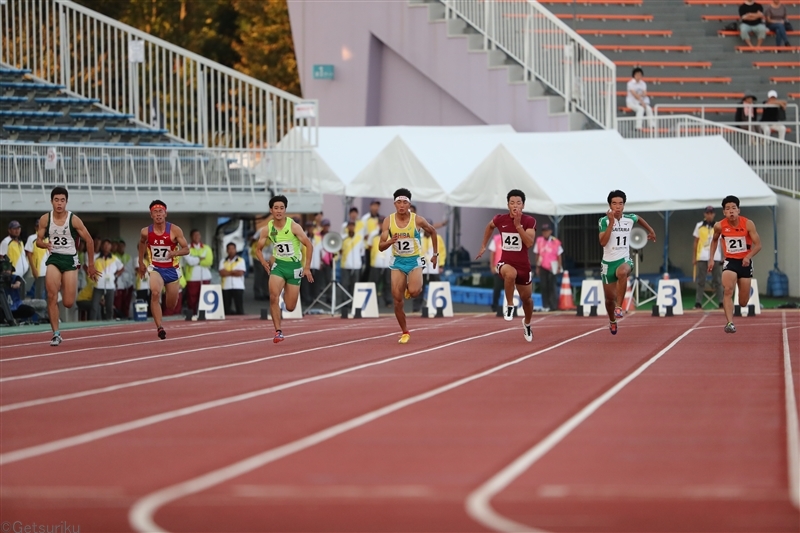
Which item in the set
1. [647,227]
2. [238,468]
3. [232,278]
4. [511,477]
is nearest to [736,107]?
[232,278]

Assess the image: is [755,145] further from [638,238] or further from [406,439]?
[406,439]

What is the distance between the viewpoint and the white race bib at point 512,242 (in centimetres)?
1814

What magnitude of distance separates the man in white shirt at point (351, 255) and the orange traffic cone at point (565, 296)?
4.34 m

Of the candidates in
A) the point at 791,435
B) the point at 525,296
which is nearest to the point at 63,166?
the point at 525,296

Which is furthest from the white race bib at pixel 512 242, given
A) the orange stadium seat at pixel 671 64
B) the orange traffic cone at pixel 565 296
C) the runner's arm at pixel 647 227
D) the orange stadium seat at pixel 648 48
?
the orange stadium seat at pixel 648 48

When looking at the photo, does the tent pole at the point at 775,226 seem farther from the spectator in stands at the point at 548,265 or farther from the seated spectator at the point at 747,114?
the spectator in stands at the point at 548,265

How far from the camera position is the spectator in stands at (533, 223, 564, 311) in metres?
27.5

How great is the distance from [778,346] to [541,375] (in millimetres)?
4776

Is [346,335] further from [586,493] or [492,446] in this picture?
[586,493]

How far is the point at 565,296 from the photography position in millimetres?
28109

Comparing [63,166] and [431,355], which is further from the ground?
[63,166]

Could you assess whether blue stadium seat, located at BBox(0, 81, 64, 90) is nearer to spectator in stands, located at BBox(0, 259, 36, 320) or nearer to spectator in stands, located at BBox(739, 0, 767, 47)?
spectator in stands, located at BBox(0, 259, 36, 320)

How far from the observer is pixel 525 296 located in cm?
1834

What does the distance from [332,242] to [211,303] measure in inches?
102
